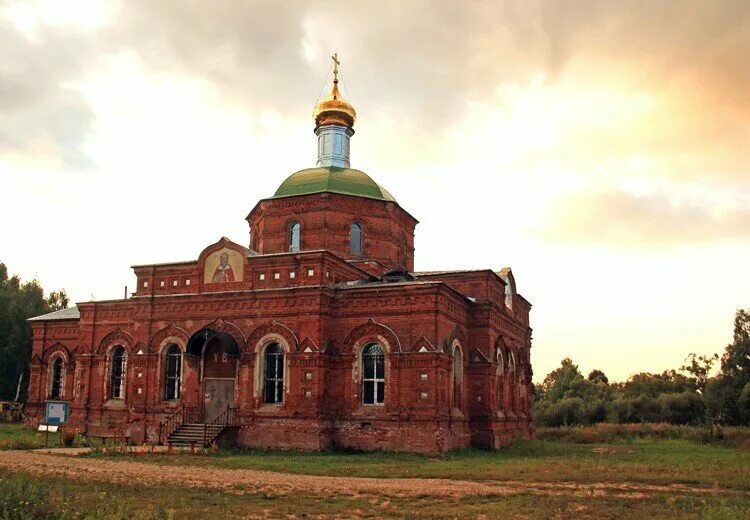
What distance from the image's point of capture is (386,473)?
16953 millimetres

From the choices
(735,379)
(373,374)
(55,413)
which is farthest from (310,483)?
(735,379)

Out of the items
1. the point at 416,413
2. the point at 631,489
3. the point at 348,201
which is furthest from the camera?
the point at 348,201

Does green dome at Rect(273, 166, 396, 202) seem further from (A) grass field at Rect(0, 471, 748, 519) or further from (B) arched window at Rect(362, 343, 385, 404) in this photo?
(A) grass field at Rect(0, 471, 748, 519)

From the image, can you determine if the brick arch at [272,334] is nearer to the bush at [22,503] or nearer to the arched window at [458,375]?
the arched window at [458,375]

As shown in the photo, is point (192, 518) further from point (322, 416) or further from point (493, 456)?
point (493, 456)

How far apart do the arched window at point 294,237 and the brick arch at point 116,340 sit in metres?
7.07

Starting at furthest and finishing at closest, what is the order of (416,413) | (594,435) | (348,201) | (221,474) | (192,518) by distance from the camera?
1. (594,435)
2. (348,201)
3. (416,413)
4. (221,474)
5. (192,518)

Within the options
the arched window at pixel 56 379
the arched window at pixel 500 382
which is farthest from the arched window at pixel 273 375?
the arched window at pixel 56 379

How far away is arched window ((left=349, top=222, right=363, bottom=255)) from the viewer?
97.0 feet

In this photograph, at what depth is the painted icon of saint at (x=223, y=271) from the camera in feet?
85.0

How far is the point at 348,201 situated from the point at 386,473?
580 inches

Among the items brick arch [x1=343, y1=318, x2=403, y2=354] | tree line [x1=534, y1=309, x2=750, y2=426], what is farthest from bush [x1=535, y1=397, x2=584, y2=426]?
brick arch [x1=343, y1=318, x2=403, y2=354]

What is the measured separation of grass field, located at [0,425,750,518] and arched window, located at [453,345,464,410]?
2661 millimetres

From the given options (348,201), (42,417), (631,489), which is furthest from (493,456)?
(42,417)
